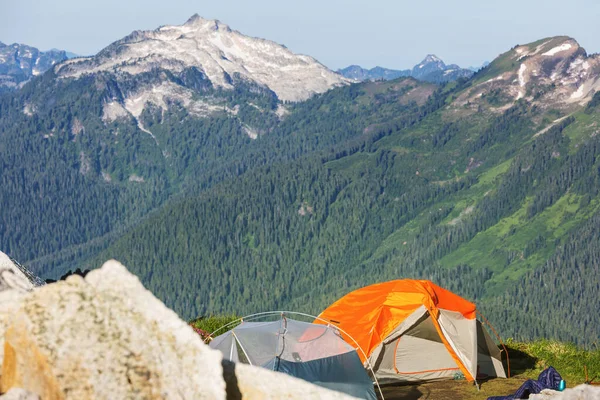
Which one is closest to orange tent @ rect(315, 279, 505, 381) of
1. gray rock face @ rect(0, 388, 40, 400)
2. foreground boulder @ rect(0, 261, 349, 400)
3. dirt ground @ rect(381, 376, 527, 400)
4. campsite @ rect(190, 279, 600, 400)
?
campsite @ rect(190, 279, 600, 400)

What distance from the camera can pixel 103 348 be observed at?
11.0 metres

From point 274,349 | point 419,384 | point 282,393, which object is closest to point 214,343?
point 274,349

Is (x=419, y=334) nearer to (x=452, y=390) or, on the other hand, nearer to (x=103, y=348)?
(x=452, y=390)

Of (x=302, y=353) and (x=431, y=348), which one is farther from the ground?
(x=302, y=353)

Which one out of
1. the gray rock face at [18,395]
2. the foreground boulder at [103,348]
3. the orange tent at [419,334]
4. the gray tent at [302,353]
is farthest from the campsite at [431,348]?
the gray rock face at [18,395]

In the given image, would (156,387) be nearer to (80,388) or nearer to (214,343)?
(80,388)

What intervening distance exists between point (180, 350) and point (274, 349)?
14676 mm

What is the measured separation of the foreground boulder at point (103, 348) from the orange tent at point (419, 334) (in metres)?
23.2

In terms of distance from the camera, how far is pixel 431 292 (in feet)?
115

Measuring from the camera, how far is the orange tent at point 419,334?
111 feet

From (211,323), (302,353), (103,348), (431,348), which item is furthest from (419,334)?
(103,348)

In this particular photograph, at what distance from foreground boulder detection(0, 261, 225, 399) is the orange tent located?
2322 centimetres

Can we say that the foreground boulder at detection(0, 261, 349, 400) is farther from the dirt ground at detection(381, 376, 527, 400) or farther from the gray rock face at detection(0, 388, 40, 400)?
the dirt ground at detection(381, 376, 527, 400)

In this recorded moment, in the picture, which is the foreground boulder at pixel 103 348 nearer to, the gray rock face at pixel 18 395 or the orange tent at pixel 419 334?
the gray rock face at pixel 18 395
